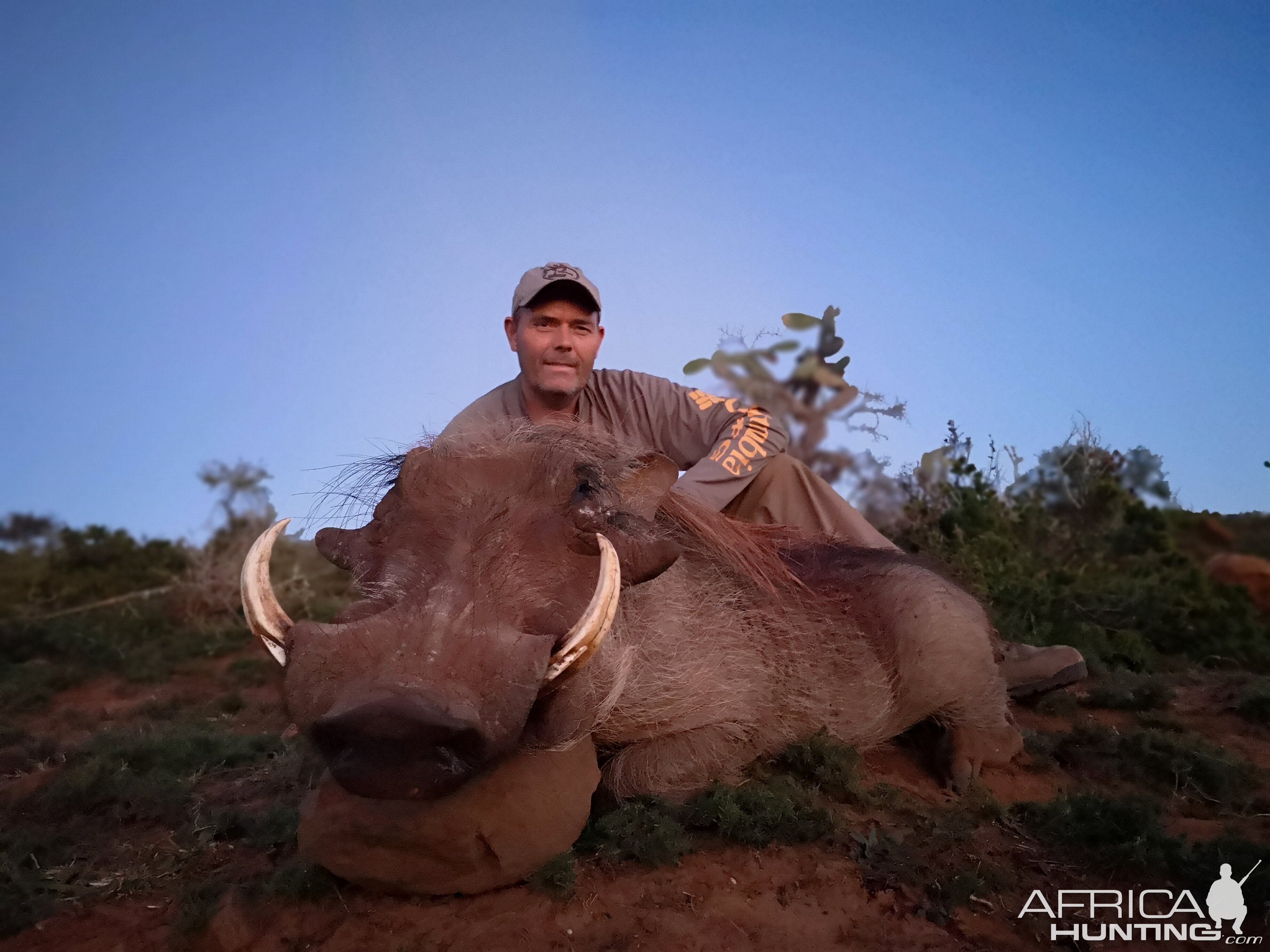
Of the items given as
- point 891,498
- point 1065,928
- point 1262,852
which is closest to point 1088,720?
point 1262,852

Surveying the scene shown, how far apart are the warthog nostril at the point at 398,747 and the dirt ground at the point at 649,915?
0.46 m

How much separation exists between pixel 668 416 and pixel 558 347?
700mm

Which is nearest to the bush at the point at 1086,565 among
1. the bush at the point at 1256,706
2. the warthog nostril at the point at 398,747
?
the bush at the point at 1256,706

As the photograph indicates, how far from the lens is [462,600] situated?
216 centimetres

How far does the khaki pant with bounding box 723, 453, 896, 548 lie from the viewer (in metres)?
4.11

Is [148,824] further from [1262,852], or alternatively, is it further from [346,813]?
[1262,852]

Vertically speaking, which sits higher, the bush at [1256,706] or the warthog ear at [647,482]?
the warthog ear at [647,482]

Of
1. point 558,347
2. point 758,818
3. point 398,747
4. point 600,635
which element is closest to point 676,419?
point 558,347

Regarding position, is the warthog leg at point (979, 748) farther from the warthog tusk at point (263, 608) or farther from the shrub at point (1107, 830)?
the warthog tusk at point (263, 608)

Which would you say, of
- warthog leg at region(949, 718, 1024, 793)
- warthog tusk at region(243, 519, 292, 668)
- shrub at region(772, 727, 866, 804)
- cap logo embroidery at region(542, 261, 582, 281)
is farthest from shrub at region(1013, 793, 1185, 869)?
cap logo embroidery at region(542, 261, 582, 281)

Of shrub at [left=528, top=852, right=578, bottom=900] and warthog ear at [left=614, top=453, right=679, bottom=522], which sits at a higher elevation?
warthog ear at [left=614, top=453, right=679, bottom=522]

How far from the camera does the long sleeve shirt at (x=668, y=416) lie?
397cm
